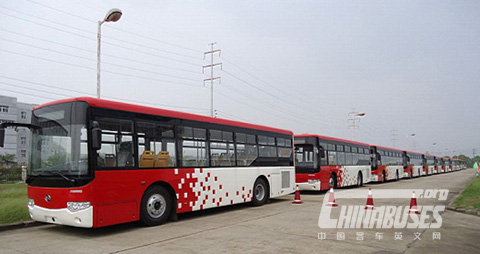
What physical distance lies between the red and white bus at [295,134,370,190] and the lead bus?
710cm

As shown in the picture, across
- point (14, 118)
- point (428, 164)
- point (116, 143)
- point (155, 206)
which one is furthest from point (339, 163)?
point (14, 118)

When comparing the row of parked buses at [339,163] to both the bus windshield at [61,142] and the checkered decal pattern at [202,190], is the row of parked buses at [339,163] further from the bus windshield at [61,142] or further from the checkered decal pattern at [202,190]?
the bus windshield at [61,142]

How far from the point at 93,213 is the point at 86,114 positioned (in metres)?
2.04

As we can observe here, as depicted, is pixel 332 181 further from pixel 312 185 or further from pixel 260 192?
pixel 260 192

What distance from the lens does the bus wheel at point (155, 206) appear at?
886cm

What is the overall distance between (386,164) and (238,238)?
81.4 ft

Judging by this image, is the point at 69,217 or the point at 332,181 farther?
the point at 332,181

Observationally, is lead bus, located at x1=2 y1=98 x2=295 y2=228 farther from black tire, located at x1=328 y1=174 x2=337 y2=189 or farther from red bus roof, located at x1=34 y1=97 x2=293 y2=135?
black tire, located at x1=328 y1=174 x2=337 y2=189

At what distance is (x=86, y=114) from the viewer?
7816mm

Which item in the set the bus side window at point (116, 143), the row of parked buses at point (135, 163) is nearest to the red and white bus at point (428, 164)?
the row of parked buses at point (135, 163)

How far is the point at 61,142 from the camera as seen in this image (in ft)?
26.0

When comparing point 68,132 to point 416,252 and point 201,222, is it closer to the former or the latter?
point 201,222

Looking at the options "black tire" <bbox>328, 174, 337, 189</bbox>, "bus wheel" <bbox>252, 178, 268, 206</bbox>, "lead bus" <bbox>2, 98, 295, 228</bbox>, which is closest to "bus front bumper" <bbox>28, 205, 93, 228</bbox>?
"lead bus" <bbox>2, 98, 295, 228</bbox>

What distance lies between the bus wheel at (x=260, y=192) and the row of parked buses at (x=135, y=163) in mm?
36
